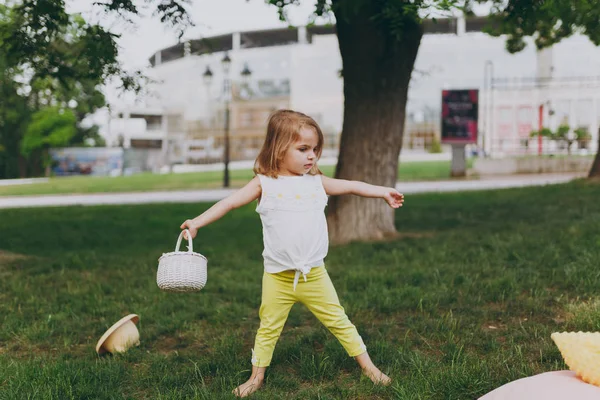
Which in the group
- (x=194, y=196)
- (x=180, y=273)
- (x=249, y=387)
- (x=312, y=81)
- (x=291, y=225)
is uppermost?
(x=312, y=81)

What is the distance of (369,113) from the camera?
852 centimetres

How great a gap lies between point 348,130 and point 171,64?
8568cm

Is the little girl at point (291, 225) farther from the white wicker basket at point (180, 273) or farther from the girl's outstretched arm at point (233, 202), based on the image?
the white wicker basket at point (180, 273)

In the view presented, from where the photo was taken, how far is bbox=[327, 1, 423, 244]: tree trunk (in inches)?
329

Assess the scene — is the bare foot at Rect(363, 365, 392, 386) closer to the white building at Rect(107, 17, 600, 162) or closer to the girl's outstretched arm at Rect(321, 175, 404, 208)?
the girl's outstretched arm at Rect(321, 175, 404, 208)

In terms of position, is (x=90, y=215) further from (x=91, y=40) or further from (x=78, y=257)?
(x=91, y=40)

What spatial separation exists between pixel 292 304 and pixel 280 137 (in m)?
0.91

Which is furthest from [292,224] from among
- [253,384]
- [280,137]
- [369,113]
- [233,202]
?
[369,113]

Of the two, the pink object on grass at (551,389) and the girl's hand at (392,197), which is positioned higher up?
the girl's hand at (392,197)

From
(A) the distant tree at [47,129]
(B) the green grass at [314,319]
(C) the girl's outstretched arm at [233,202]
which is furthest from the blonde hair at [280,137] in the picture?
(A) the distant tree at [47,129]

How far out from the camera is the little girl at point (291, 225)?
3475mm

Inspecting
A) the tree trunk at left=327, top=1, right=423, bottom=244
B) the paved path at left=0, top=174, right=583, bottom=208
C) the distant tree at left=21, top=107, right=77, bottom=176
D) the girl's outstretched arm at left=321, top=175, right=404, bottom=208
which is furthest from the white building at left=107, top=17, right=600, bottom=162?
the girl's outstretched arm at left=321, top=175, right=404, bottom=208

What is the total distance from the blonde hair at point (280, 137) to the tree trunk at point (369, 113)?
A: 499 centimetres

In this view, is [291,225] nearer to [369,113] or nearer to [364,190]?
[364,190]
